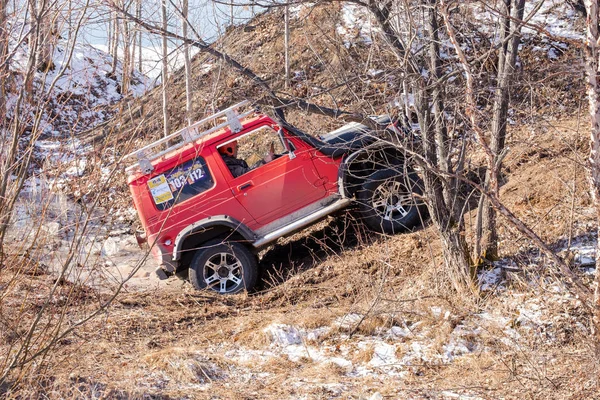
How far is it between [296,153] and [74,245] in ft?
15.8

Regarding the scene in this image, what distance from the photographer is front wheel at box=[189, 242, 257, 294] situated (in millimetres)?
8617

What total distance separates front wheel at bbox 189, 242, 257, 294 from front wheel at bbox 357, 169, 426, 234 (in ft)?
5.30

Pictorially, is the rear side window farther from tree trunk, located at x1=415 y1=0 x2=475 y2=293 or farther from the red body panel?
tree trunk, located at x1=415 y1=0 x2=475 y2=293

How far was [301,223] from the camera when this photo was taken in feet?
29.0

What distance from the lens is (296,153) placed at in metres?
8.82

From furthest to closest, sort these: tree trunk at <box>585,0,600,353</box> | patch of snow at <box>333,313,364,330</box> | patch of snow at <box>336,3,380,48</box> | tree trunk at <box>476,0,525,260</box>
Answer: patch of snow at <box>336,3,380,48</box>, patch of snow at <box>333,313,364,330</box>, tree trunk at <box>476,0,525,260</box>, tree trunk at <box>585,0,600,353</box>

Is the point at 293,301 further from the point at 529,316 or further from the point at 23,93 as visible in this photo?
the point at 23,93

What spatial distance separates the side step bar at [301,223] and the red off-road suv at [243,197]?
0.01 m

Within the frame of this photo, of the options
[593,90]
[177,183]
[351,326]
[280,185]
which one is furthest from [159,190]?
[593,90]


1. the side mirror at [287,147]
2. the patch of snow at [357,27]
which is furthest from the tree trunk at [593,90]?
the side mirror at [287,147]

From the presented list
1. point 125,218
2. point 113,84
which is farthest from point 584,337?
point 113,84

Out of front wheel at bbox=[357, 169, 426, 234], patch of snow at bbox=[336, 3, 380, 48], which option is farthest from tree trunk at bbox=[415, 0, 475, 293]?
front wheel at bbox=[357, 169, 426, 234]

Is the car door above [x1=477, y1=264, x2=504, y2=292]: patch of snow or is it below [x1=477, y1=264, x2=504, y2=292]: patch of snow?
above

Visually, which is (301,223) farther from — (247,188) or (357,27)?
(357,27)
